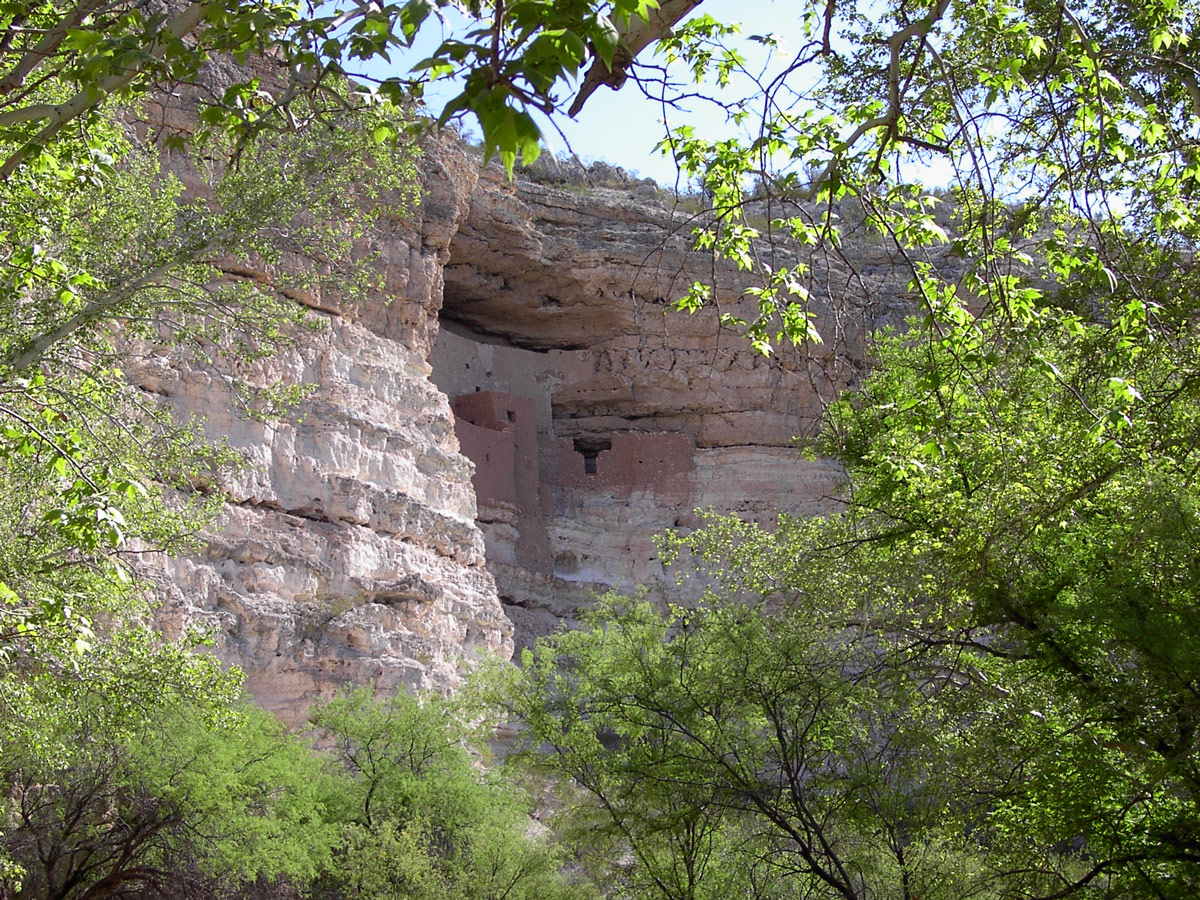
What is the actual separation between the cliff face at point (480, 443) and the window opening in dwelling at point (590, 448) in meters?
0.07

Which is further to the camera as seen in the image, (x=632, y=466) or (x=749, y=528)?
(x=632, y=466)

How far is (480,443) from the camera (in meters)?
20.8

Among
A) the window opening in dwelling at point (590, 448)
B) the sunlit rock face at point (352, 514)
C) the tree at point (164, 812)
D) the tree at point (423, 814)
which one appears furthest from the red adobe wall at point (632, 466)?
the tree at point (164, 812)

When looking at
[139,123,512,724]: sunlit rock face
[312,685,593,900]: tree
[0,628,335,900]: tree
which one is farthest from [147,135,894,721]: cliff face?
[0,628,335,900]: tree

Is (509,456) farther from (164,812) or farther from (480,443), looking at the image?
(164,812)

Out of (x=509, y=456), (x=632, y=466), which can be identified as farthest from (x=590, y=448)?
(x=509, y=456)

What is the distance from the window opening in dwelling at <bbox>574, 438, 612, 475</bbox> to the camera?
81.1 feet

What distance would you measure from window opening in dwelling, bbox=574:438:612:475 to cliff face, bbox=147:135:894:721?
71mm

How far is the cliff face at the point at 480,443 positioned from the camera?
1423 cm

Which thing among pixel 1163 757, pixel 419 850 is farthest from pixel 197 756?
pixel 1163 757

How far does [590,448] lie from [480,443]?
4.70m

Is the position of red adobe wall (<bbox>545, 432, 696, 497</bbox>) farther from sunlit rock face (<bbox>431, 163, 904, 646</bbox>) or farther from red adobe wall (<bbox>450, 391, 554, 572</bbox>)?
red adobe wall (<bbox>450, 391, 554, 572</bbox>)

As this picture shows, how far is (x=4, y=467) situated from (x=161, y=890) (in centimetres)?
462

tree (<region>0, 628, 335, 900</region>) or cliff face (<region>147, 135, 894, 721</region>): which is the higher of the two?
cliff face (<region>147, 135, 894, 721</region>)
